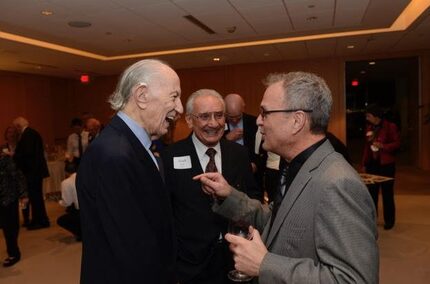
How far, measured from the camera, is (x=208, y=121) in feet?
6.53

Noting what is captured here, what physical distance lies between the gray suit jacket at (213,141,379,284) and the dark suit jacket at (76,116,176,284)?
0.34 meters

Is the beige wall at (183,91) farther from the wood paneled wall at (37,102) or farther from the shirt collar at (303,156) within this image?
the shirt collar at (303,156)

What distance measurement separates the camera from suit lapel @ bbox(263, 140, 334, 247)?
113 cm

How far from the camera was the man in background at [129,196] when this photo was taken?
1088 mm

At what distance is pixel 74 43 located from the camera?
281 inches

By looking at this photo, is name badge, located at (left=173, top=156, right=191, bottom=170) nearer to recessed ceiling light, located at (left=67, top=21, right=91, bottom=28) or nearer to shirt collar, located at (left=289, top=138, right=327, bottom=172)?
shirt collar, located at (left=289, top=138, right=327, bottom=172)

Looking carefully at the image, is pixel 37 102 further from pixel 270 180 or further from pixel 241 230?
pixel 241 230

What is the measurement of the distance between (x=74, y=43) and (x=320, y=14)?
15.1 feet

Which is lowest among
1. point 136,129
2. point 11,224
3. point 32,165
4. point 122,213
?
point 11,224

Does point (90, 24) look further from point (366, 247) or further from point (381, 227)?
point (366, 247)

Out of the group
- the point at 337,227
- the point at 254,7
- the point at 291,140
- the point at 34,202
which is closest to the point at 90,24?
→ the point at 254,7

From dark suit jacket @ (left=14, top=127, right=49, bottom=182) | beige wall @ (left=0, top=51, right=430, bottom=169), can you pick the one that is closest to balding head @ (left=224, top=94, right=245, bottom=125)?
dark suit jacket @ (left=14, top=127, right=49, bottom=182)

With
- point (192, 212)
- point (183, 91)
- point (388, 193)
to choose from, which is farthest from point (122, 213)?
point (183, 91)

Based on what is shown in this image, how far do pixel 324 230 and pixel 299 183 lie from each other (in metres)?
0.19
